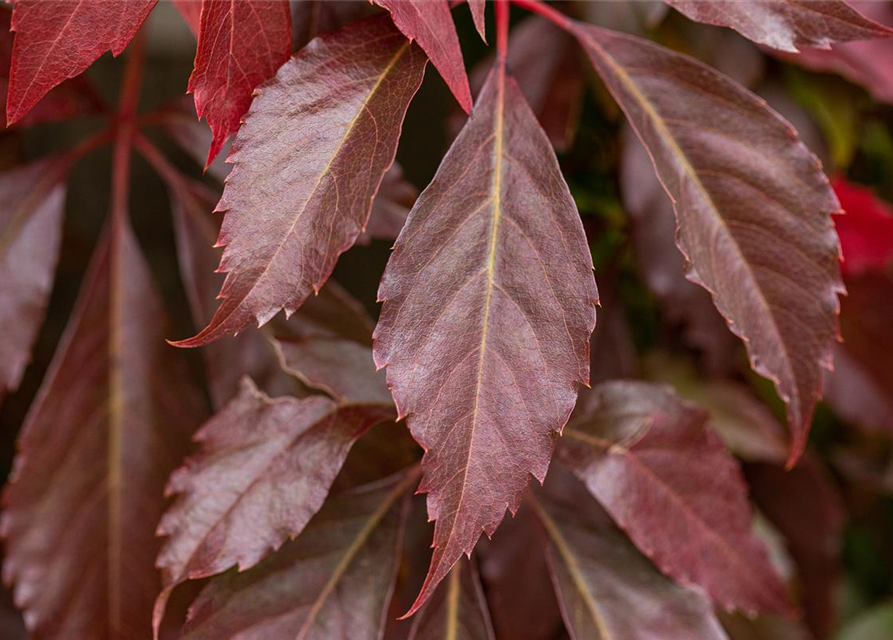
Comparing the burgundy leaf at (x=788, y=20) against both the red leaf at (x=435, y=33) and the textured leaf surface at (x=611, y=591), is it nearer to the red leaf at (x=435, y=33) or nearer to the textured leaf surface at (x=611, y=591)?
the red leaf at (x=435, y=33)

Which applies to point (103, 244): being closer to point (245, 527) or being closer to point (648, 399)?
point (245, 527)

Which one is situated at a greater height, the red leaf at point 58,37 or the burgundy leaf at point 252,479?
the red leaf at point 58,37

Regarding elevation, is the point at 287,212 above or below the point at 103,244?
above

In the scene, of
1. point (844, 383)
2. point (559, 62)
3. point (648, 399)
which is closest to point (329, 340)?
point (648, 399)

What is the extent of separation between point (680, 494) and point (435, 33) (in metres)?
0.30

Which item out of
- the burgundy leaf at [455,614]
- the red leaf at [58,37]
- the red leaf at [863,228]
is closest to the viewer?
the red leaf at [58,37]

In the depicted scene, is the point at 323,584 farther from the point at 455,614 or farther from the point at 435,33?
the point at 435,33

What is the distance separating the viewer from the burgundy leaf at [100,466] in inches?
19.5

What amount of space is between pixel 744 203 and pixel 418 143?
15.1 inches

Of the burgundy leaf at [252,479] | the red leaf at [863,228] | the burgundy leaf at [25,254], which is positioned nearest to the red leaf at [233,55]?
the burgundy leaf at [252,479]

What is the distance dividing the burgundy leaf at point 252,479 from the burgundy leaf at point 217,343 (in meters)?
0.09

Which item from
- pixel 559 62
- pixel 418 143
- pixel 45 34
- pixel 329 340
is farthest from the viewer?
pixel 418 143

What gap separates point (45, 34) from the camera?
33 cm

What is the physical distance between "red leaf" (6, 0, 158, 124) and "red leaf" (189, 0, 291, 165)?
0.09 ft
